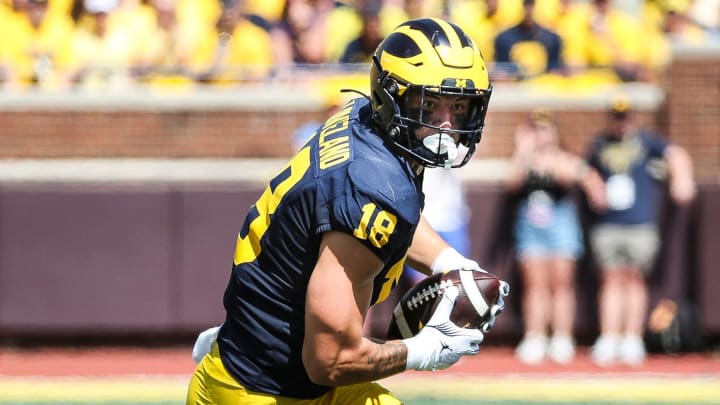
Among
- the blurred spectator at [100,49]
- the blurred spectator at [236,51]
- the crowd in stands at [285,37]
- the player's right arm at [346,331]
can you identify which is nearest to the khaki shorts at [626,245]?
the crowd in stands at [285,37]

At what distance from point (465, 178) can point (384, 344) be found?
675cm

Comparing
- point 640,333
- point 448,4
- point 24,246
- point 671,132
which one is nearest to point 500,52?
point 448,4

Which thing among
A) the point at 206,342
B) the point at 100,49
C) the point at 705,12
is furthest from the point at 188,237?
the point at 206,342

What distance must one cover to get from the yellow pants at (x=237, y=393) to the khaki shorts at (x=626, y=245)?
6131mm

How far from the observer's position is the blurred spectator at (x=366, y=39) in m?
10.3

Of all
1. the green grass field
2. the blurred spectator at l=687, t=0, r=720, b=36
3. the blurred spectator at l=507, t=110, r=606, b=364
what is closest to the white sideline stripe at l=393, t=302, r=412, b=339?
the green grass field

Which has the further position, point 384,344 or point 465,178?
point 465,178

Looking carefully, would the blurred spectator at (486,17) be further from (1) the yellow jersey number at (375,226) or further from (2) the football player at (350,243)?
(1) the yellow jersey number at (375,226)

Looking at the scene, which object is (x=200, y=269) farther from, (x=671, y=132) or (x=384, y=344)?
(x=384, y=344)

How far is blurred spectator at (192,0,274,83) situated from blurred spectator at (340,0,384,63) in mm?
714

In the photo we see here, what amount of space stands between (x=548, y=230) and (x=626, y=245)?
61 centimetres

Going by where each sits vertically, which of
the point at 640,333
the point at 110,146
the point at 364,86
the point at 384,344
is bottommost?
the point at 640,333

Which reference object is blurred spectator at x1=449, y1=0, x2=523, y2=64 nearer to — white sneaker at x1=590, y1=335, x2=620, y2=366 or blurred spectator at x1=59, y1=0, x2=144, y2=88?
white sneaker at x1=590, y1=335, x2=620, y2=366

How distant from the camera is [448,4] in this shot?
36.4 feet
